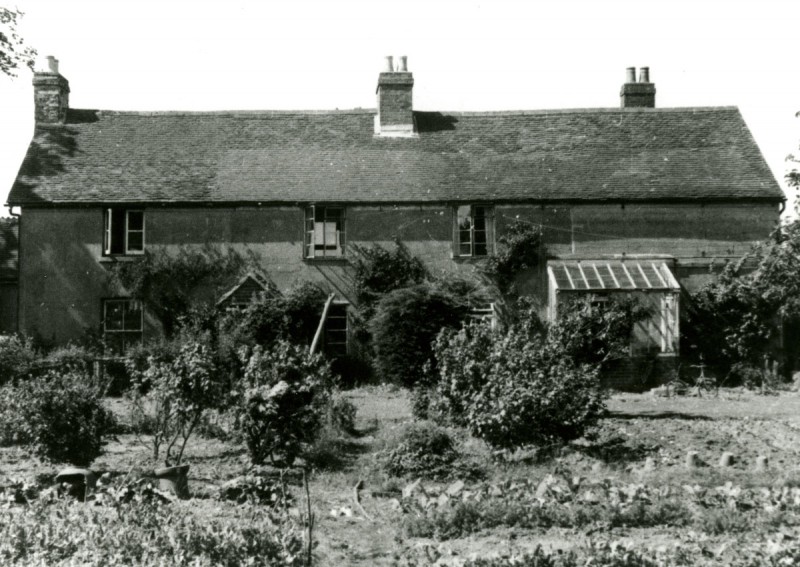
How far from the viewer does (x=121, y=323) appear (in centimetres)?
2420

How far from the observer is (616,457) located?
12.2m

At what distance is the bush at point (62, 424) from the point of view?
37.1 ft

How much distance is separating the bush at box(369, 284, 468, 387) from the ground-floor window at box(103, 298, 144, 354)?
7427 mm

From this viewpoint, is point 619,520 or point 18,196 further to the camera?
point 18,196

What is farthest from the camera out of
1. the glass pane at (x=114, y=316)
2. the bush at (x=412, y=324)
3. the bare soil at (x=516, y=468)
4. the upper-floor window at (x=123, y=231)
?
the upper-floor window at (x=123, y=231)

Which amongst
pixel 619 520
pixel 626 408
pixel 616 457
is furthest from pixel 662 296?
pixel 619 520

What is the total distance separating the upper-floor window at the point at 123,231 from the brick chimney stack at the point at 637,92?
16438 millimetres

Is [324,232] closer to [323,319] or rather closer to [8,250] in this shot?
[323,319]

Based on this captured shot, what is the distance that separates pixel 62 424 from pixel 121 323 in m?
Result: 13.4

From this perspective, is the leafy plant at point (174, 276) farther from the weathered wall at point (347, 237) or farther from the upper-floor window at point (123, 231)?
the upper-floor window at point (123, 231)

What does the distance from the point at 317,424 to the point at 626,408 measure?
A: 801cm

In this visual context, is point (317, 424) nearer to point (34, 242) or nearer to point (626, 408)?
point (626, 408)

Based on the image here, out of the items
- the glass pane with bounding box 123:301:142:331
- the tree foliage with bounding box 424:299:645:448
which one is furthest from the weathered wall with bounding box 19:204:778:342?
the tree foliage with bounding box 424:299:645:448

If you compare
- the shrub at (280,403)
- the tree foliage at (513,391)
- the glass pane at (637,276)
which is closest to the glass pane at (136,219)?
the tree foliage at (513,391)
